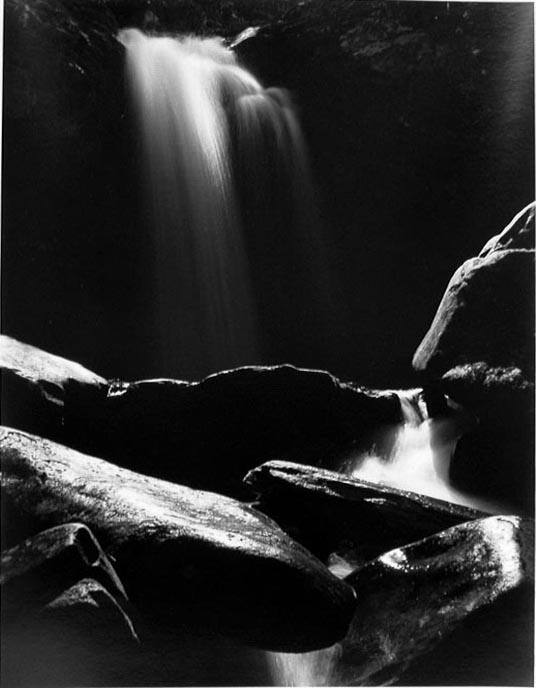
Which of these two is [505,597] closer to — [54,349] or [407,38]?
[54,349]

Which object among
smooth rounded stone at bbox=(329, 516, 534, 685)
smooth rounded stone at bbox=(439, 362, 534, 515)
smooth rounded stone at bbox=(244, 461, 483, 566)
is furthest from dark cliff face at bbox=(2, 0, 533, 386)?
smooth rounded stone at bbox=(329, 516, 534, 685)

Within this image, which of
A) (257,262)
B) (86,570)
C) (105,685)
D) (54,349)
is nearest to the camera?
(86,570)

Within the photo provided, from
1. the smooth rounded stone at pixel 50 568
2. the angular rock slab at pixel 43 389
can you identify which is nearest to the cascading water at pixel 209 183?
the angular rock slab at pixel 43 389

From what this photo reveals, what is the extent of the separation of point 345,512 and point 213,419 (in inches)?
30.1

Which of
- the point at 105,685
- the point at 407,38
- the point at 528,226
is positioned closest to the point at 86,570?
the point at 105,685

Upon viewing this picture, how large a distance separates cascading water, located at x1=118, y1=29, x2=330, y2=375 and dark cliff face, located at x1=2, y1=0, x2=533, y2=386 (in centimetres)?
8

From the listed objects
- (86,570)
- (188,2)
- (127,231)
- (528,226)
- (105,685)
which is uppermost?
(188,2)

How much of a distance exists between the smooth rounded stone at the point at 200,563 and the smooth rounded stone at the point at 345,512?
0.66 feet

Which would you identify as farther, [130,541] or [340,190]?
[340,190]

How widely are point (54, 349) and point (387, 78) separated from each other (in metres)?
2.14

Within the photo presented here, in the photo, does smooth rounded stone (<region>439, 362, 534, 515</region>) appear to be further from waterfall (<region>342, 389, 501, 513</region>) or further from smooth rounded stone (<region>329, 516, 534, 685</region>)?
smooth rounded stone (<region>329, 516, 534, 685</region>)

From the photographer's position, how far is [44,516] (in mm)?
3248

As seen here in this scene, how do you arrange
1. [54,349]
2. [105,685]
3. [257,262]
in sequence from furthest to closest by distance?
[257,262] < [54,349] < [105,685]

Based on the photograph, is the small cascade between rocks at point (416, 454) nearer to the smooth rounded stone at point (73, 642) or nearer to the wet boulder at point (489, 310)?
the wet boulder at point (489, 310)
